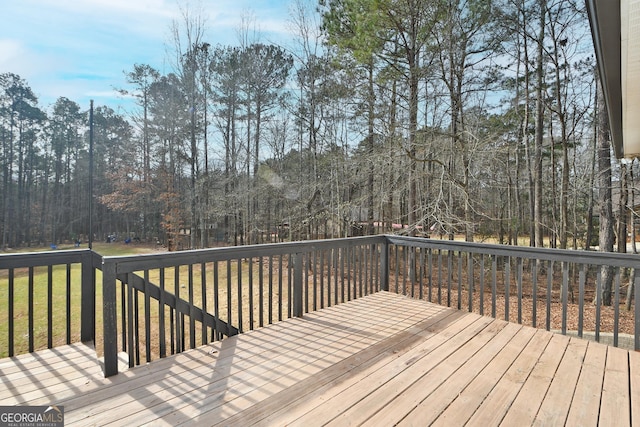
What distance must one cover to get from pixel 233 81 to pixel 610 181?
12256 mm

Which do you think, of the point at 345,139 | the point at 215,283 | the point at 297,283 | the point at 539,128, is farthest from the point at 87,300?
the point at 539,128

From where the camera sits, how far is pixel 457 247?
11.6 feet

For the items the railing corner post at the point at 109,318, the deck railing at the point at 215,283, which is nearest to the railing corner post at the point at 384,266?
the deck railing at the point at 215,283

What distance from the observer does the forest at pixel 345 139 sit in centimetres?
684

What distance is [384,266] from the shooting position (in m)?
4.46

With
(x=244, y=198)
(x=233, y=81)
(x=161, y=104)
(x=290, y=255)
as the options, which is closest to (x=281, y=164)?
(x=244, y=198)

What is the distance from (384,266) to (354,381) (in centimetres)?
256

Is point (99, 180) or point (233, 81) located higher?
point (233, 81)

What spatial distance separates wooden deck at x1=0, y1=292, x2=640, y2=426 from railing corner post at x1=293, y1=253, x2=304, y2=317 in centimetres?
43

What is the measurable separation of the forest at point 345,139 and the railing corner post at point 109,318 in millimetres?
1785

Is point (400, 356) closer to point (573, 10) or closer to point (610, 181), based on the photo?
point (610, 181)

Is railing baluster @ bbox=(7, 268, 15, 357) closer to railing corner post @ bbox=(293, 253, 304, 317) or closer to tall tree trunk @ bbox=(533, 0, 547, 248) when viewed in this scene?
railing corner post @ bbox=(293, 253, 304, 317)

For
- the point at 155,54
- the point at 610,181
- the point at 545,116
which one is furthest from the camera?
the point at 155,54

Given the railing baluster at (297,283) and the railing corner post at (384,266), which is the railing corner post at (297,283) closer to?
the railing baluster at (297,283)
